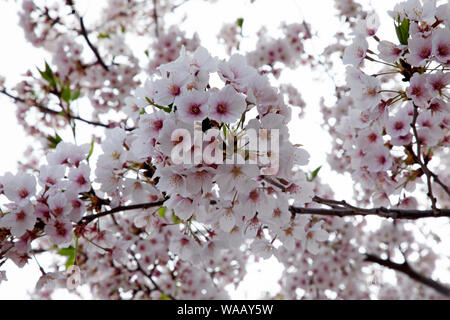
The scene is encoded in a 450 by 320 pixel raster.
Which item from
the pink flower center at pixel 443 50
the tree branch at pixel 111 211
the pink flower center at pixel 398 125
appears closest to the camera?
the pink flower center at pixel 443 50

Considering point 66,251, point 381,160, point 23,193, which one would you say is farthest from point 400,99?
point 66,251

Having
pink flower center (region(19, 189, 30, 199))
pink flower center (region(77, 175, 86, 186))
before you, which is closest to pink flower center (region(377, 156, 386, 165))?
pink flower center (region(77, 175, 86, 186))

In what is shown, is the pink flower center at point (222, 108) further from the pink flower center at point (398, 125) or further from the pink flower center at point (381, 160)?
the pink flower center at point (381, 160)

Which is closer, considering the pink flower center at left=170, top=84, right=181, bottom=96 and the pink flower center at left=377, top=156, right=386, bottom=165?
the pink flower center at left=170, top=84, right=181, bottom=96

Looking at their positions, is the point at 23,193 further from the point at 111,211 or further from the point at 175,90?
the point at 175,90

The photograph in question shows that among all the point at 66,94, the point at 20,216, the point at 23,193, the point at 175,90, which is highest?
the point at 66,94

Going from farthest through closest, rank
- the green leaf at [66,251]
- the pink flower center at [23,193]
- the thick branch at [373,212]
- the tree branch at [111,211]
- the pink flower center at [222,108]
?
the green leaf at [66,251], the thick branch at [373,212], the tree branch at [111,211], the pink flower center at [23,193], the pink flower center at [222,108]

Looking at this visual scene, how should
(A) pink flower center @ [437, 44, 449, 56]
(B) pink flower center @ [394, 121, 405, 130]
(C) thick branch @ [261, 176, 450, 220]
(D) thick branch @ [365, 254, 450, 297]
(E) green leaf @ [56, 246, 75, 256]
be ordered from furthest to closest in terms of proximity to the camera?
Answer: (D) thick branch @ [365, 254, 450, 297] < (E) green leaf @ [56, 246, 75, 256] < (B) pink flower center @ [394, 121, 405, 130] < (C) thick branch @ [261, 176, 450, 220] < (A) pink flower center @ [437, 44, 449, 56]

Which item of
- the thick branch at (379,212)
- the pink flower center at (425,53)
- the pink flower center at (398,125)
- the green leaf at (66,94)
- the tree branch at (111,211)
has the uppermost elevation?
the green leaf at (66,94)

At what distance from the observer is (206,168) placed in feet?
4.66

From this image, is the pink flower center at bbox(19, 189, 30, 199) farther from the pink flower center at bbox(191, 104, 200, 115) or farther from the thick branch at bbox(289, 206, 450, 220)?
the thick branch at bbox(289, 206, 450, 220)

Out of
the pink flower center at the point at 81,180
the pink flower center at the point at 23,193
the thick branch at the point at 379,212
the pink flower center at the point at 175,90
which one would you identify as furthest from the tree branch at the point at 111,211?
the thick branch at the point at 379,212

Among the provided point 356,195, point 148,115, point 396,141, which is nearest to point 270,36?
point 356,195

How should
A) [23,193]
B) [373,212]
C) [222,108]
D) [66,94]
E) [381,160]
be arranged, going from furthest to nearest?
[66,94] → [381,160] → [373,212] → [23,193] → [222,108]
